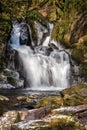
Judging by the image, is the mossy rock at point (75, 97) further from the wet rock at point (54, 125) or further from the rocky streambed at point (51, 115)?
the wet rock at point (54, 125)

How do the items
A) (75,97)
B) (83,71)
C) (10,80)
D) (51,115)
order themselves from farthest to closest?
(83,71) < (10,80) < (75,97) < (51,115)

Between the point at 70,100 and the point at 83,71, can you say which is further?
the point at 83,71

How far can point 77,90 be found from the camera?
55.0 feet

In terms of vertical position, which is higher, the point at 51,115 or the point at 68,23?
the point at 68,23

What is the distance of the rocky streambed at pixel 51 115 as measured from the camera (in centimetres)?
985

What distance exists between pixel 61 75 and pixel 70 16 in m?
6.75

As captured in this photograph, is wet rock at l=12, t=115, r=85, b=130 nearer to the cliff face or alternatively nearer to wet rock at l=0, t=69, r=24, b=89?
wet rock at l=0, t=69, r=24, b=89

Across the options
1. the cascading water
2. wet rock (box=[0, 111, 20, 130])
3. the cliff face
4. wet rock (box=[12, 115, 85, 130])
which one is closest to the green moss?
the cliff face

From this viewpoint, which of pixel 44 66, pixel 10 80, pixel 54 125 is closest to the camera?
pixel 54 125

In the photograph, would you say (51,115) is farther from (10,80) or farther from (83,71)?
(83,71)

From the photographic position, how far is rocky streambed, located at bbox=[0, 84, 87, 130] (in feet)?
32.3

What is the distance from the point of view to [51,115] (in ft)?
38.8

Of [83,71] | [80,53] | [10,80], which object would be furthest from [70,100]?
[80,53]

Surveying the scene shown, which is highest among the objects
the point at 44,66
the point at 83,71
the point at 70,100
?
the point at 70,100
